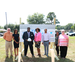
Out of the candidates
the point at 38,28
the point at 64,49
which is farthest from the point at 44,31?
the point at 64,49

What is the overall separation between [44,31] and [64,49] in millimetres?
1476

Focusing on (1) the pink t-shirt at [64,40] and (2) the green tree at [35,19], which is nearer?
(1) the pink t-shirt at [64,40]

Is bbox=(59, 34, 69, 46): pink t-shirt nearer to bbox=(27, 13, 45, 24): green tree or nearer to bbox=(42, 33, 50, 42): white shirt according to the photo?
bbox=(42, 33, 50, 42): white shirt

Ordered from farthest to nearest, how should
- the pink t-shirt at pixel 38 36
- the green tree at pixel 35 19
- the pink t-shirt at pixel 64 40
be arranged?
the green tree at pixel 35 19
the pink t-shirt at pixel 38 36
the pink t-shirt at pixel 64 40

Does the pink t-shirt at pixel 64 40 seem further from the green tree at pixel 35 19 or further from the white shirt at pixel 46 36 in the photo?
the green tree at pixel 35 19

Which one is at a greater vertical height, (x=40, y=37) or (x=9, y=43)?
(x=40, y=37)

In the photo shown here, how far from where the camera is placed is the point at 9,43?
4910mm

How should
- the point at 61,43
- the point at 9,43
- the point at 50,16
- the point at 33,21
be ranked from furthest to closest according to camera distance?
the point at 50,16 → the point at 33,21 → the point at 9,43 → the point at 61,43

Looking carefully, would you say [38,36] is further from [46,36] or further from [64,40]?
[64,40]

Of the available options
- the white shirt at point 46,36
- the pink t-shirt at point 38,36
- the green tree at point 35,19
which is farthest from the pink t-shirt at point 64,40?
the green tree at point 35,19

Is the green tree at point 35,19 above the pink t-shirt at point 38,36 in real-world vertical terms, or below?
above

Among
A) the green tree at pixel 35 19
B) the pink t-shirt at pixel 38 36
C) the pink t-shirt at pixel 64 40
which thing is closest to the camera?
the pink t-shirt at pixel 64 40

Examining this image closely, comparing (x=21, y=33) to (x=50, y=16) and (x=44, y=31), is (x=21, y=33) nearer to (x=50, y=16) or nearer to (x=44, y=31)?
(x=44, y=31)

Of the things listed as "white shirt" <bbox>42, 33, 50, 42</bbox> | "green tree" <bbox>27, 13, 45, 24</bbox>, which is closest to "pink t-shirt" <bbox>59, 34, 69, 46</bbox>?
"white shirt" <bbox>42, 33, 50, 42</bbox>
